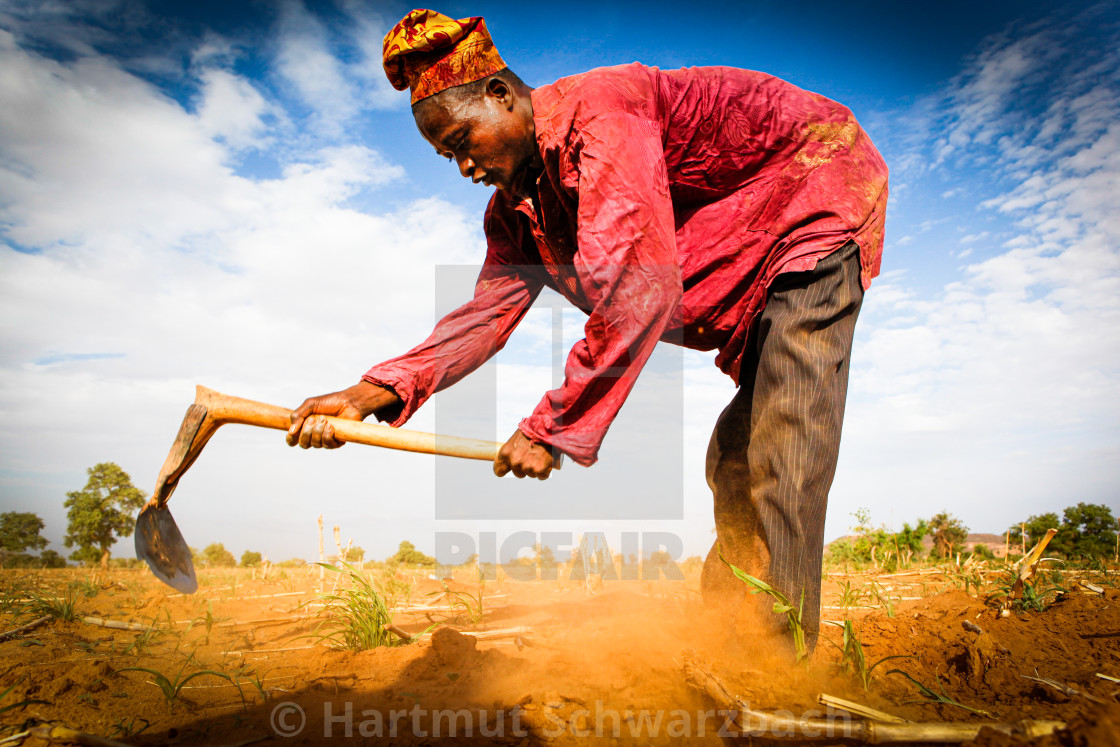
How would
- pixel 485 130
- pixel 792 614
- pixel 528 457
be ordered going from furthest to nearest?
pixel 485 130, pixel 528 457, pixel 792 614

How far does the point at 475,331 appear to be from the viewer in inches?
104

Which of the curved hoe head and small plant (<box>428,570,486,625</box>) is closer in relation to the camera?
the curved hoe head

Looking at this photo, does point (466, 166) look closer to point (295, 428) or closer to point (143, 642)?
point (295, 428)

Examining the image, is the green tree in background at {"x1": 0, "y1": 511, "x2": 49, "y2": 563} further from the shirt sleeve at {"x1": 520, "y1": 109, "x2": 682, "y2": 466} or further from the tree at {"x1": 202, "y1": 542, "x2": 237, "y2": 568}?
the shirt sleeve at {"x1": 520, "y1": 109, "x2": 682, "y2": 466}

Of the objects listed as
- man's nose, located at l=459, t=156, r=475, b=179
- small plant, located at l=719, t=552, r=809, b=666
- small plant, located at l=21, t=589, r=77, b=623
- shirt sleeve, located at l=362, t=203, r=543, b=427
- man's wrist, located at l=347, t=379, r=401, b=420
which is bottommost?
small plant, located at l=21, t=589, r=77, b=623

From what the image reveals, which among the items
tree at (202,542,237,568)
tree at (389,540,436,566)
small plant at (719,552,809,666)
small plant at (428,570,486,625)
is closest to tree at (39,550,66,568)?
tree at (202,542,237,568)

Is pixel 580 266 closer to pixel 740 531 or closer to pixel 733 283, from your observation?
pixel 733 283

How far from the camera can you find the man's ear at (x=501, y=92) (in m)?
2.10

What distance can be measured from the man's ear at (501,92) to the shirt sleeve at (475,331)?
1.91 ft

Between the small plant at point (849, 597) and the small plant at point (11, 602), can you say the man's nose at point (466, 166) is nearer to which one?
the small plant at point (849, 597)

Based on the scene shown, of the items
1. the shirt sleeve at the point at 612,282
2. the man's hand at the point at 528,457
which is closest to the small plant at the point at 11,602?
the man's hand at the point at 528,457

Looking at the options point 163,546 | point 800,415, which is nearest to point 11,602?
point 163,546

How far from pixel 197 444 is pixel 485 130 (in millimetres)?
1799

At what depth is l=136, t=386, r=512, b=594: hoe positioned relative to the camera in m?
2.31
